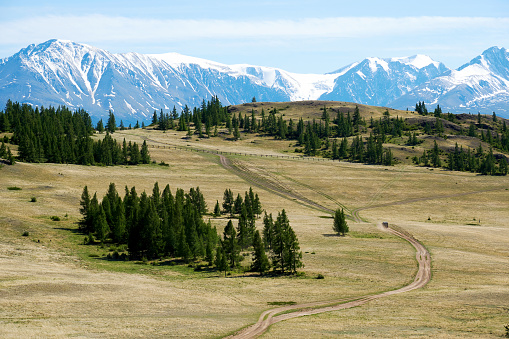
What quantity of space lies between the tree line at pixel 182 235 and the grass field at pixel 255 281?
4.06 metres

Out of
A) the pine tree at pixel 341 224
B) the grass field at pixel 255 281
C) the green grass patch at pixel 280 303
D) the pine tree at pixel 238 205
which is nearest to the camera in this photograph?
the grass field at pixel 255 281

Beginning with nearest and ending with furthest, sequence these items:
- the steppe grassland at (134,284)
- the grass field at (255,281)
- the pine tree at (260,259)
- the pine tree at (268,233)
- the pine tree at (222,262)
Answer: the grass field at (255,281) < the steppe grassland at (134,284) < the pine tree at (222,262) < the pine tree at (260,259) < the pine tree at (268,233)

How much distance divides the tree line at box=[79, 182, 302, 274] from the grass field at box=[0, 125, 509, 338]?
13.3 ft

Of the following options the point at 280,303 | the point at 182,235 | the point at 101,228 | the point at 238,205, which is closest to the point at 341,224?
the point at 238,205

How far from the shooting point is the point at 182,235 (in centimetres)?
8462

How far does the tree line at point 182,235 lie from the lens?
78.2m

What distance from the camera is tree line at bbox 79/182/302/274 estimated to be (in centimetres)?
7825

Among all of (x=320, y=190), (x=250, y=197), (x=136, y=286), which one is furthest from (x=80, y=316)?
(x=320, y=190)

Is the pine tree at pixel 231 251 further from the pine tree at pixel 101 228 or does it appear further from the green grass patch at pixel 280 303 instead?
the pine tree at pixel 101 228

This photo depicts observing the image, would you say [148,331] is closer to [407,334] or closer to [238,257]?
[407,334]

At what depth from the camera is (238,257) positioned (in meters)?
81.9

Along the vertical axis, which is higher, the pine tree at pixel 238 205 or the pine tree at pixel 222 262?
the pine tree at pixel 238 205

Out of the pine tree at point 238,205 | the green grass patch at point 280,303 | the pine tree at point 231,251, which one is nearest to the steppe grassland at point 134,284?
the green grass patch at point 280,303

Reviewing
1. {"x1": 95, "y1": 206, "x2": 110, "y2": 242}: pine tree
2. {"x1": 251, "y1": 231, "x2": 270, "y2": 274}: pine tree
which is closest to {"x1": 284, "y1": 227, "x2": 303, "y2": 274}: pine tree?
{"x1": 251, "y1": 231, "x2": 270, "y2": 274}: pine tree
